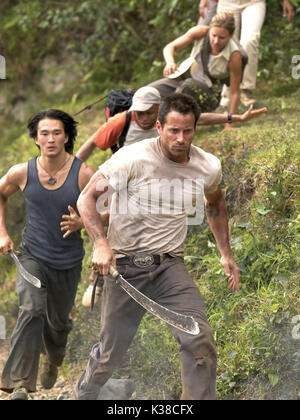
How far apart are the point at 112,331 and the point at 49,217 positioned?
1.14 m

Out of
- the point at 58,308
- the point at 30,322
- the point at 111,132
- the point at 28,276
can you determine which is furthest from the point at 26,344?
the point at 111,132

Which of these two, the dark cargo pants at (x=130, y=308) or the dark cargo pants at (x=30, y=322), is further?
the dark cargo pants at (x=30, y=322)

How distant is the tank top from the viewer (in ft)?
18.9

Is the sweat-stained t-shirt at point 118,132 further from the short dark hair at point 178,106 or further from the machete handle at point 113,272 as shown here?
the machete handle at point 113,272

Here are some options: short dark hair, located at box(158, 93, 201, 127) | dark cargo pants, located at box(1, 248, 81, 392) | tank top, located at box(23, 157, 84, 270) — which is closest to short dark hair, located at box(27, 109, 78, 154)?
tank top, located at box(23, 157, 84, 270)

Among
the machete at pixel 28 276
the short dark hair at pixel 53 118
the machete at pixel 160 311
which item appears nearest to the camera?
the machete at pixel 160 311

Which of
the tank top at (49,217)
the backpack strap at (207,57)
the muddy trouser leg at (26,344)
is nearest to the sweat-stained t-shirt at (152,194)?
the tank top at (49,217)

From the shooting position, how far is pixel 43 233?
582 cm

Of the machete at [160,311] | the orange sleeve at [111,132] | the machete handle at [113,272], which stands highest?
the orange sleeve at [111,132]

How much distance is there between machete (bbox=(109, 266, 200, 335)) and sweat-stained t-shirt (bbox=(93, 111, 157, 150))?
1878mm

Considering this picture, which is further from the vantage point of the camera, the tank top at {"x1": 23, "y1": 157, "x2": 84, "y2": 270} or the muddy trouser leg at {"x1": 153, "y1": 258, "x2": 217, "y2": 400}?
the tank top at {"x1": 23, "y1": 157, "x2": 84, "y2": 270}

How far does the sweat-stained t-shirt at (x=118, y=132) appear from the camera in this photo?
6406mm

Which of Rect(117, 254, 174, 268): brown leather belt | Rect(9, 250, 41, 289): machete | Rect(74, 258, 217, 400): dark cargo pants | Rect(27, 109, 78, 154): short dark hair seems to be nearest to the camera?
Rect(74, 258, 217, 400): dark cargo pants

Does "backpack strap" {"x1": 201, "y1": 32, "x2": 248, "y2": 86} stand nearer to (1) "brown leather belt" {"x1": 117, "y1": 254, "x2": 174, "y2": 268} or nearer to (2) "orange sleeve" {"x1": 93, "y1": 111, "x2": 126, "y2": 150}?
(2) "orange sleeve" {"x1": 93, "y1": 111, "x2": 126, "y2": 150}
